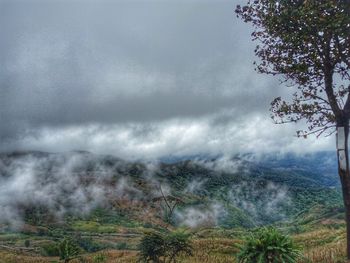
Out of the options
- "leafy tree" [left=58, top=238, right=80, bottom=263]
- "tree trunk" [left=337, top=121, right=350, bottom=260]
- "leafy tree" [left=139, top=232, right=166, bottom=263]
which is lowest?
"leafy tree" [left=58, top=238, right=80, bottom=263]

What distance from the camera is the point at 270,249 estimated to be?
16312mm

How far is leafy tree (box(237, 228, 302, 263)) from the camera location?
53.6 feet

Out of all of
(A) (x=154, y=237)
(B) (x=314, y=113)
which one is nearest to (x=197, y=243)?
(A) (x=154, y=237)

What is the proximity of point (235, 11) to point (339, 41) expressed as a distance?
4.68m

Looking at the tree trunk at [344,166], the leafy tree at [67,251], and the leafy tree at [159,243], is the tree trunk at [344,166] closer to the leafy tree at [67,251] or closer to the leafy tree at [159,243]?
the leafy tree at [159,243]

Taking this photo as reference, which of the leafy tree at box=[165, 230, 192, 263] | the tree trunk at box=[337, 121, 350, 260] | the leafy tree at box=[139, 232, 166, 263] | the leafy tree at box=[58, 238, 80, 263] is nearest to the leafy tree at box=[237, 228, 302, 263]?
the tree trunk at box=[337, 121, 350, 260]

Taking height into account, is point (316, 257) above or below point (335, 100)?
below

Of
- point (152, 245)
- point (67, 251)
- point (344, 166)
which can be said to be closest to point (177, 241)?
point (152, 245)

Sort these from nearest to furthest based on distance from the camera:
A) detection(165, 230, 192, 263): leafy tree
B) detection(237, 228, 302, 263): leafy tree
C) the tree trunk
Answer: detection(237, 228, 302, 263): leafy tree → the tree trunk → detection(165, 230, 192, 263): leafy tree

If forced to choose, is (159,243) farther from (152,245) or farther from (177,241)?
(177,241)

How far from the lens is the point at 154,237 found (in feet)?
76.8

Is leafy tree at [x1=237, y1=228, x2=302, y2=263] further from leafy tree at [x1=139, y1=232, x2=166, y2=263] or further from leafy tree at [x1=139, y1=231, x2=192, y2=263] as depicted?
leafy tree at [x1=139, y1=232, x2=166, y2=263]

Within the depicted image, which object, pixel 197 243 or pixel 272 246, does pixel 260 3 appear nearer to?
pixel 272 246

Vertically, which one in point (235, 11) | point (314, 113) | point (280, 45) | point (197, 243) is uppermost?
point (235, 11)
